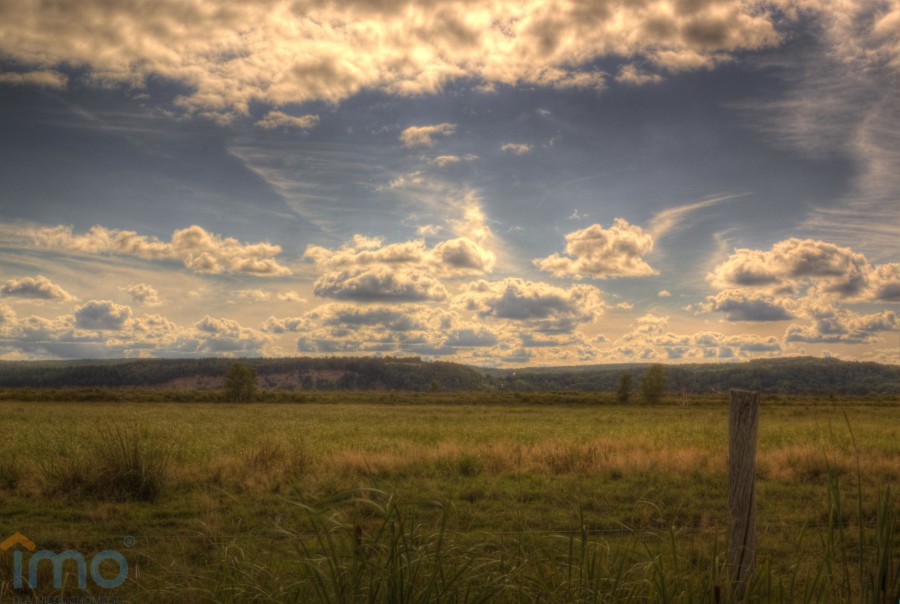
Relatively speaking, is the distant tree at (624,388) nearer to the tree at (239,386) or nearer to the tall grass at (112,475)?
the tree at (239,386)

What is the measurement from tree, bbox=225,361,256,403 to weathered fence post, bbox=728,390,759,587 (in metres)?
77.6

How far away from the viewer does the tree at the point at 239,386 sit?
7856 centimetres

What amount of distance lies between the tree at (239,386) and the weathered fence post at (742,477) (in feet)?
254

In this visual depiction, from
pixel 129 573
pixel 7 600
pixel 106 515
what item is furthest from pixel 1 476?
pixel 7 600

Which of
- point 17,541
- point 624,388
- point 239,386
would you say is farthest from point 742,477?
point 239,386

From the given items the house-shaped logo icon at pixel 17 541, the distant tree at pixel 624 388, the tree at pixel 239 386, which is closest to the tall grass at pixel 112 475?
the house-shaped logo icon at pixel 17 541

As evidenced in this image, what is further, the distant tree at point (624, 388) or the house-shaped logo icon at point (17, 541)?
the distant tree at point (624, 388)

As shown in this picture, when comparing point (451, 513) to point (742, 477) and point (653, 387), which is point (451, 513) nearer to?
point (742, 477)

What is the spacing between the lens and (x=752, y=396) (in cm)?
564

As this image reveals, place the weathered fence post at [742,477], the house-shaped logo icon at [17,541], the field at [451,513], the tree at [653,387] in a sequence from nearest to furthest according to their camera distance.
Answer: the field at [451,513] → the weathered fence post at [742,477] → the house-shaped logo icon at [17,541] → the tree at [653,387]

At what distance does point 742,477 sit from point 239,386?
79217 millimetres

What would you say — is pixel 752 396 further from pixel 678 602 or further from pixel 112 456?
pixel 112 456

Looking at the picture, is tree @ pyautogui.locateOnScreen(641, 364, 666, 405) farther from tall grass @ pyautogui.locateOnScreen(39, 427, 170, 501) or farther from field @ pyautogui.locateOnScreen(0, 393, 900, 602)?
tall grass @ pyautogui.locateOnScreen(39, 427, 170, 501)

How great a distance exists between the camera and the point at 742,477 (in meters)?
5.82
